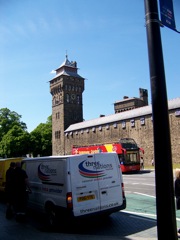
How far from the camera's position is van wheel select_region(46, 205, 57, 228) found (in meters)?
7.56

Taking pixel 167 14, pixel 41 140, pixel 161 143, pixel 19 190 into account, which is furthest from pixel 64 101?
pixel 161 143

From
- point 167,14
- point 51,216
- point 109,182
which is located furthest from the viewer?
point 109,182

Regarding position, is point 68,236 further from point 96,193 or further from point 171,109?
point 171,109

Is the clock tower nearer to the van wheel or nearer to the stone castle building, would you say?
the stone castle building

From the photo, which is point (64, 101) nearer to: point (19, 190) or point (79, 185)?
point (19, 190)

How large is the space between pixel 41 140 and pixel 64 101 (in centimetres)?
1424

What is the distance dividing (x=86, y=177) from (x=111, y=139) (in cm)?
4874

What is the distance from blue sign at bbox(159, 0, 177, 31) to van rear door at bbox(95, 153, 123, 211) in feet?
15.0

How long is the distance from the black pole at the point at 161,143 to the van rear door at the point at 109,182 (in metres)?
4.13

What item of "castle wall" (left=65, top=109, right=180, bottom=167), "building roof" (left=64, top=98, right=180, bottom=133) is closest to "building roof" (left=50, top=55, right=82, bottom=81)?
"building roof" (left=64, top=98, right=180, bottom=133)

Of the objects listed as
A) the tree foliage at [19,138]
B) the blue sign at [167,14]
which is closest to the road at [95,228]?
the blue sign at [167,14]

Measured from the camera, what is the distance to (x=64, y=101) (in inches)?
2778

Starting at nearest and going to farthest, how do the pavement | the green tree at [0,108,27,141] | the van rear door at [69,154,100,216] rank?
the pavement, the van rear door at [69,154,100,216], the green tree at [0,108,27,141]

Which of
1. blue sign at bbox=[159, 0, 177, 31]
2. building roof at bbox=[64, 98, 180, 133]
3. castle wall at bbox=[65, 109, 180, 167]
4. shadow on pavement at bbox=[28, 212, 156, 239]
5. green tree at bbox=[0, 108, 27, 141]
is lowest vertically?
shadow on pavement at bbox=[28, 212, 156, 239]
